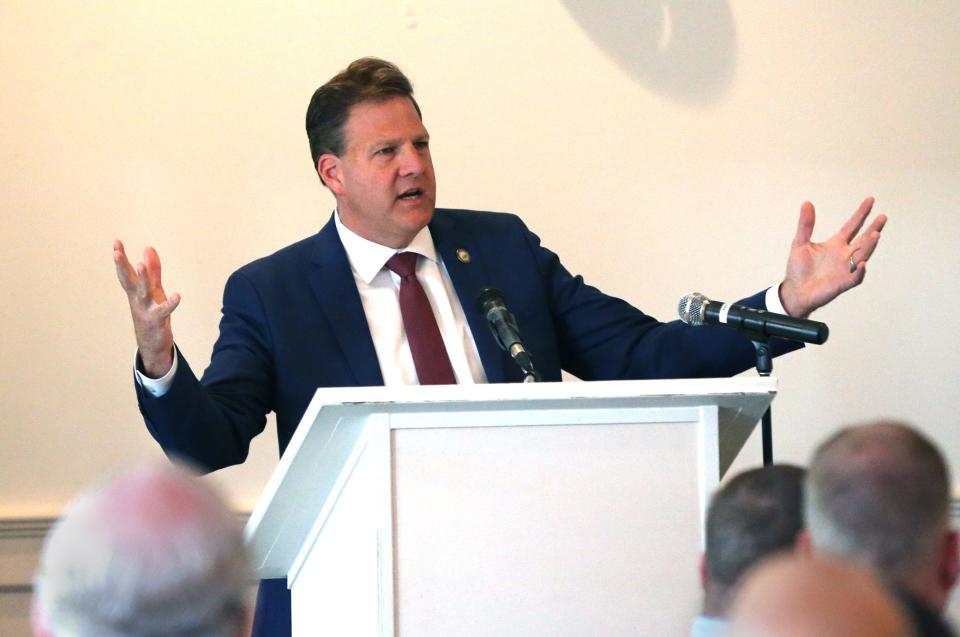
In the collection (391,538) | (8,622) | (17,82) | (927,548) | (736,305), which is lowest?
(8,622)

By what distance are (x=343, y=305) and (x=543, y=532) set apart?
974 mm

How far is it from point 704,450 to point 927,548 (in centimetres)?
93

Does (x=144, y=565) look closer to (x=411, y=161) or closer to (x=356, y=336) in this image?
(x=356, y=336)

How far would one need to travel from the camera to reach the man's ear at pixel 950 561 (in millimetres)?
1272

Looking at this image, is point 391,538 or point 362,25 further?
point 362,25

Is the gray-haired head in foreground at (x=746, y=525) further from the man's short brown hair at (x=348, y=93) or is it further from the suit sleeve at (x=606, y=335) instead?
the man's short brown hair at (x=348, y=93)

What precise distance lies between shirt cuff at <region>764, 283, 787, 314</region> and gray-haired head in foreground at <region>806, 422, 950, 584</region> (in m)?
1.43

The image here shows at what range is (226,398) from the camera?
108 inches

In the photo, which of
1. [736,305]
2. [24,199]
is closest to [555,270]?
[736,305]

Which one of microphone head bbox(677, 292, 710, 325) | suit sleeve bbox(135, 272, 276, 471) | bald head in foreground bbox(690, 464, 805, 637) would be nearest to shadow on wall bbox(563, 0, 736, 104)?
suit sleeve bbox(135, 272, 276, 471)

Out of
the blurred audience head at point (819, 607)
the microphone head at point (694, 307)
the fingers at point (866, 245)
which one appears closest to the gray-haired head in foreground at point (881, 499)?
the blurred audience head at point (819, 607)

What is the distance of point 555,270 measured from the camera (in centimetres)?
328

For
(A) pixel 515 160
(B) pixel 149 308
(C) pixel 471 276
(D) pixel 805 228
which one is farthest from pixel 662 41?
(B) pixel 149 308

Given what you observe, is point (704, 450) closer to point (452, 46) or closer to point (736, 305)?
point (736, 305)
